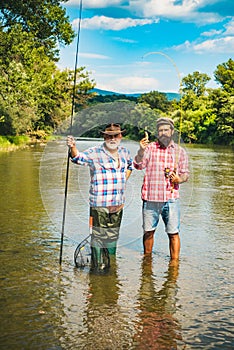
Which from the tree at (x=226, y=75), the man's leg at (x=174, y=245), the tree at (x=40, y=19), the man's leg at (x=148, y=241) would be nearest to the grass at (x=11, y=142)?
the tree at (x=40, y=19)

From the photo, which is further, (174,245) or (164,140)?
(174,245)

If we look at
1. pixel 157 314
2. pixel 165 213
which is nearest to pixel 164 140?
pixel 165 213

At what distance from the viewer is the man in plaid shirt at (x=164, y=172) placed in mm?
6652

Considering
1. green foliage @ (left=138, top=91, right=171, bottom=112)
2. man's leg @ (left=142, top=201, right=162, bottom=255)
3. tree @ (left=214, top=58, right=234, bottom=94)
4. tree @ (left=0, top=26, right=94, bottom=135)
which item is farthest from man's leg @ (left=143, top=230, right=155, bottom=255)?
tree @ (left=214, top=58, right=234, bottom=94)

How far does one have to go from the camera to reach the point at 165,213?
6.79 meters

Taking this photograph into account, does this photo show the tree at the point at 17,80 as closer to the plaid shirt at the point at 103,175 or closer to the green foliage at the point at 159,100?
the green foliage at the point at 159,100

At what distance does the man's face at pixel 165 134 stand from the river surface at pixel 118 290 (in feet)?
2.62

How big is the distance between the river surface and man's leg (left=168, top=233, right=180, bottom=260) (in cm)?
12

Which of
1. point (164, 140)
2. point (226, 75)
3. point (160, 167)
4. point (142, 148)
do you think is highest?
point (226, 75)

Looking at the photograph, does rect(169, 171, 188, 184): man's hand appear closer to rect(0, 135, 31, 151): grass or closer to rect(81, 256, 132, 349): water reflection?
rect(81, 256, 132, 349): water reflection

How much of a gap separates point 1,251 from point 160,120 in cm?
278

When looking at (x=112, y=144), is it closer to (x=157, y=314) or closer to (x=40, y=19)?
(x=157, y=314)

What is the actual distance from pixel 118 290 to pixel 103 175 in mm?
1275

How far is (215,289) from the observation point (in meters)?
6.04
